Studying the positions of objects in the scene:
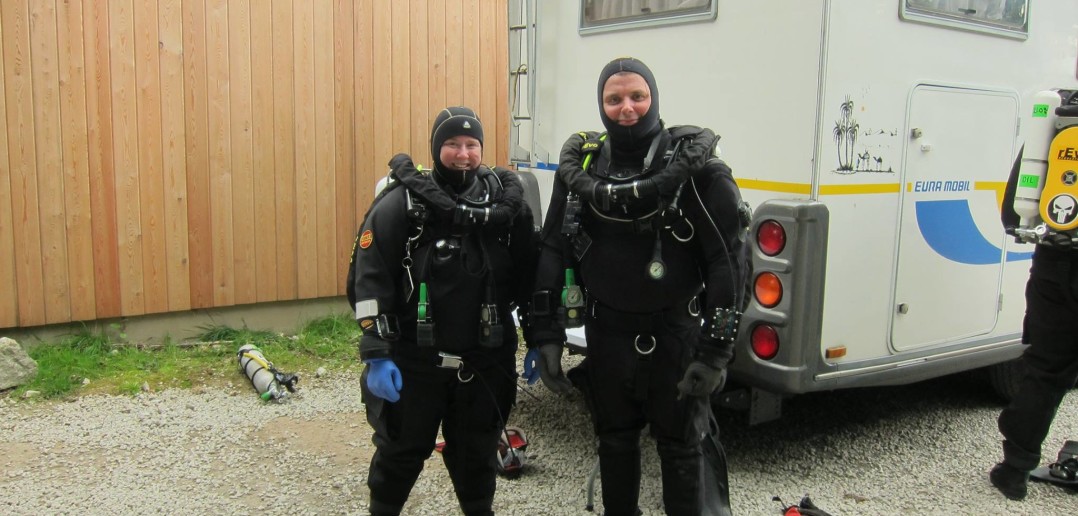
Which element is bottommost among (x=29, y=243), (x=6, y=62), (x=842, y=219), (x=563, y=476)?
(x=563, y=476)

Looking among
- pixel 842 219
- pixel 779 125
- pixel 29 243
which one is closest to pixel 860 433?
pixel 842 219

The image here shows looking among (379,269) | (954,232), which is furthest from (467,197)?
(954,232)

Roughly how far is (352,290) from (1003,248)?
353 cm

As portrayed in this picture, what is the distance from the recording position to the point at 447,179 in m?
3.45

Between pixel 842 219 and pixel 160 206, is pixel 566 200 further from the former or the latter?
pixel 160 206

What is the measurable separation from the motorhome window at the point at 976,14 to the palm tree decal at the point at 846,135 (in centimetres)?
55

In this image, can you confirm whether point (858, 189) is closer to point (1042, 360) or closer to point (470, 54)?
point (1042, 360)

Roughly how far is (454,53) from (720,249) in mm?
4518

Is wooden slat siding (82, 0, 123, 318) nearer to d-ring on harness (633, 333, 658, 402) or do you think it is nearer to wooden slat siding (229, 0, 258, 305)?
wooden slat siding (229, 0, 258, 305)

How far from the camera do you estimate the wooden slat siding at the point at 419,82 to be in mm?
7070

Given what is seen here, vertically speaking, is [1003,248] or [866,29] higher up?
[866,29]

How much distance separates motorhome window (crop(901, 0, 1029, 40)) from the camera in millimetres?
4254

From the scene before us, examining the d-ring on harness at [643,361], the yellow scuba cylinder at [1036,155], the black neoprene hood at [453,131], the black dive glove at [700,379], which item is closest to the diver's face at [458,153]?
the black neoprene hood at [453,131]

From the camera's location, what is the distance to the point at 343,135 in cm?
687
